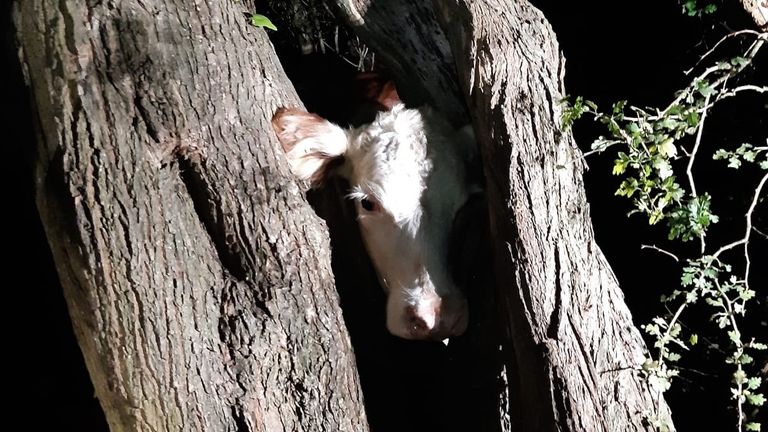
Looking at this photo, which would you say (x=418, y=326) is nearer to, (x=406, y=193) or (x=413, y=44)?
(x=406, y=193)

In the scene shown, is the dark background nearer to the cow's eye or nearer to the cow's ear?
the cow's ear

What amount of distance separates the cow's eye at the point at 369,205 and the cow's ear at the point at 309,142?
0.68 feet

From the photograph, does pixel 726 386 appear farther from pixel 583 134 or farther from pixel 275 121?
pixel 275 121

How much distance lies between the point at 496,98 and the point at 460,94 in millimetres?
712

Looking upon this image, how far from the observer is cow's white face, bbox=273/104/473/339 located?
8.43ft

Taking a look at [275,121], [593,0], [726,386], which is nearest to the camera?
[275,121]

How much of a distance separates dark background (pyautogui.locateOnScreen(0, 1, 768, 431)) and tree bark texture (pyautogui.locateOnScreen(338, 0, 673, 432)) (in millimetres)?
1266

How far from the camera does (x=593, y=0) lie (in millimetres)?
3736

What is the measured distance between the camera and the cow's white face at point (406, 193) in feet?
8.43

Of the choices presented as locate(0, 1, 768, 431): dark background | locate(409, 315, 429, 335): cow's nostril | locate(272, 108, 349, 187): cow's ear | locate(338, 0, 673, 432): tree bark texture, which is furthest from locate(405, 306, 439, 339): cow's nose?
locate(0, 1, 768, 431): dark background

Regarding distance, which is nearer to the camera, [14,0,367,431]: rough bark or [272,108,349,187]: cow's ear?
[14,0,367,431]: rough bark

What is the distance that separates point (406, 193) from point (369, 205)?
0.49 ft

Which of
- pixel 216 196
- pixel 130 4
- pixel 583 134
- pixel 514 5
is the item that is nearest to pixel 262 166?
pixel 216 196

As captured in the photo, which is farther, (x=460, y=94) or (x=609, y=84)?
(x=609, y=84)
